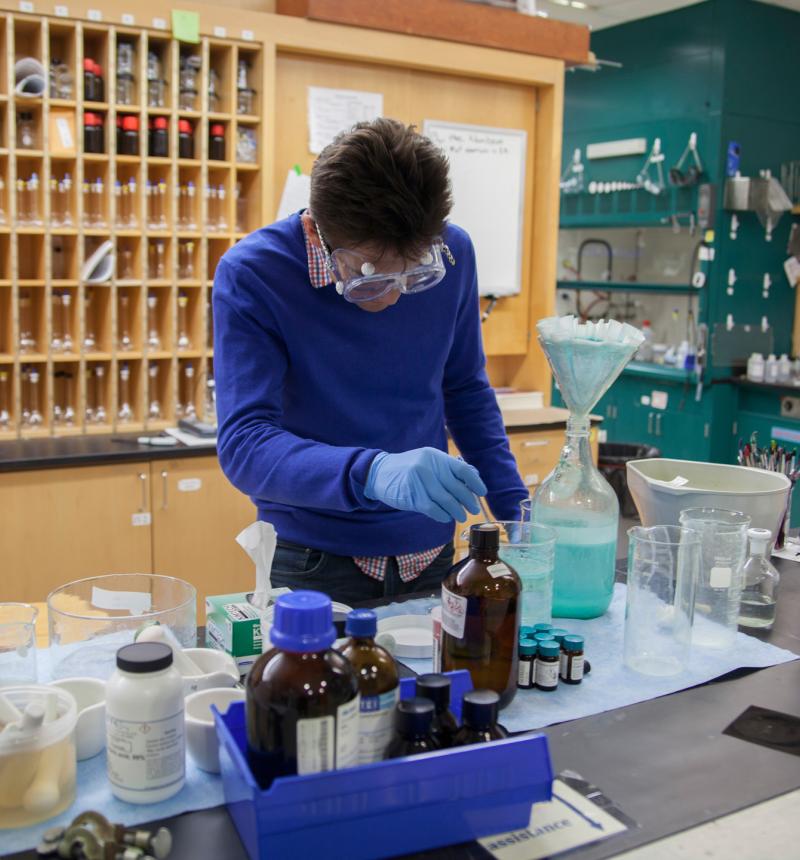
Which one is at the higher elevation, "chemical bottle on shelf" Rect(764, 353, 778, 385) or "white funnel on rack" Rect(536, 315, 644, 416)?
"white funnel on rack" Rect(536, 315, 644, 416)

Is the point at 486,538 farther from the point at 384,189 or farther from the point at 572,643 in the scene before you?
the point at 384,189

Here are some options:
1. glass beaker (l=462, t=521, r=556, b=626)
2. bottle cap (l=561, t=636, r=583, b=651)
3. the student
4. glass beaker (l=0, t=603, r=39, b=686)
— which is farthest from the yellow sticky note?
bottle cap (l=561, t=636, r=583, b=651)

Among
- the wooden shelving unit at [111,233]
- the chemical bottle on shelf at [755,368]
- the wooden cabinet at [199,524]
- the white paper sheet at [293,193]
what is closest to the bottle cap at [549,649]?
the wooden cabinet at [199,524]

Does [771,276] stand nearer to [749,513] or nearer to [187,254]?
[187,254]

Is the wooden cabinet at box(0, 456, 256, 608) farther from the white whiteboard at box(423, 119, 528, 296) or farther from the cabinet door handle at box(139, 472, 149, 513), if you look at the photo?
the white whiteboard at box(423, 119, 528, 296)

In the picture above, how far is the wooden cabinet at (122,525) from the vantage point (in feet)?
10.3

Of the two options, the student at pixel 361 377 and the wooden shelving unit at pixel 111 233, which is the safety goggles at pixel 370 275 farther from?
the wooden shelving unit at pixel 111 233

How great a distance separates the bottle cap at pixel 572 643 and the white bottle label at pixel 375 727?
0.45 metres

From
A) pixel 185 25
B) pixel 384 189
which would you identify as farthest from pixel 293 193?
pixel 384 189

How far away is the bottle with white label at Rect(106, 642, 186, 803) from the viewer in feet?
3.25

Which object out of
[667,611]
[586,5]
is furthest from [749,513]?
[586,5]

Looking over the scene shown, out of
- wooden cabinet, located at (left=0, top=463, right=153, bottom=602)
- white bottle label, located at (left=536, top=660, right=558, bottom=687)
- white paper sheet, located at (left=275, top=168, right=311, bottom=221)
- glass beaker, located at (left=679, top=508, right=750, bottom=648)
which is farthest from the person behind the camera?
white paper sheet, located at (left=275, top=168, right=311, bottom=221)

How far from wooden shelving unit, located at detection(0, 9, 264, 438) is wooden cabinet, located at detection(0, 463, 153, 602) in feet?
1.31

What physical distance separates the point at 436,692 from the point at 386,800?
0.13 m
